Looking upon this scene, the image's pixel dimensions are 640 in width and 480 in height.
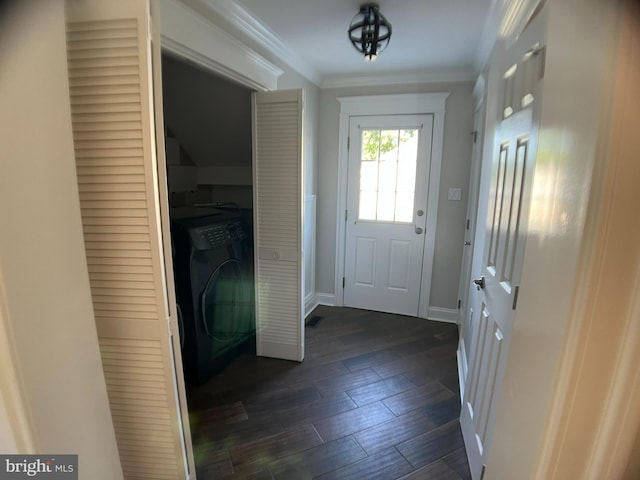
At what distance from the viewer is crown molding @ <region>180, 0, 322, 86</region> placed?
154cm

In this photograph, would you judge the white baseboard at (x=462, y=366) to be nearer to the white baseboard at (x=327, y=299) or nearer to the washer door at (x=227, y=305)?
the white baseboard at (x=327, y=299)

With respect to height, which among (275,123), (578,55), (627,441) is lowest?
(627,441)

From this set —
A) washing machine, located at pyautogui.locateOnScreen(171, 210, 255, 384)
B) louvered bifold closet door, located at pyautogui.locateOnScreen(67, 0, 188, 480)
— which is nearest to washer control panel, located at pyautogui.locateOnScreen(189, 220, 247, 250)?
washing machine, located at pyautogui.locateOnScreen(171, 210, 255, 384)

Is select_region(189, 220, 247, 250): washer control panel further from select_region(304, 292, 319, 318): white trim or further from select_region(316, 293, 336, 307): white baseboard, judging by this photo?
select_region(316, 293, 336, 307): white baseboard

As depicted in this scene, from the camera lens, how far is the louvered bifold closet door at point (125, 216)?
916 millimetres

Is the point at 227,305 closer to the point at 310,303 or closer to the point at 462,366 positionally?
the point at 310,303

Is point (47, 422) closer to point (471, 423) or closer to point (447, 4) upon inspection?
point (471, 423)

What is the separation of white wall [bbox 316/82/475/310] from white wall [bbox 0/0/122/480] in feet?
8.20

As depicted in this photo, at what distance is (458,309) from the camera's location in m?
2.95

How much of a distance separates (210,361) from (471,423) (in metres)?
1.66

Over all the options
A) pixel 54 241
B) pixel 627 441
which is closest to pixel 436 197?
pixel 627 441

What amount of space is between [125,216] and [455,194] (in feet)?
8.87

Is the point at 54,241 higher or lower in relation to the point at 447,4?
lower

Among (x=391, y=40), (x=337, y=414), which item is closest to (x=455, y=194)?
(x=391, y=40)
